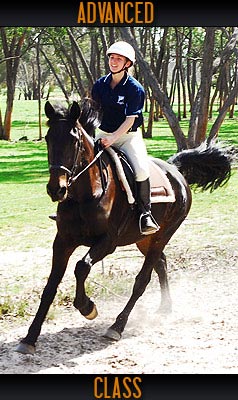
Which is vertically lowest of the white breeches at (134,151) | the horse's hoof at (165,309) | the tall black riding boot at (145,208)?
the horse's hoof at (165,309)

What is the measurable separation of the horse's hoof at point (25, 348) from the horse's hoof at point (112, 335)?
0.77m

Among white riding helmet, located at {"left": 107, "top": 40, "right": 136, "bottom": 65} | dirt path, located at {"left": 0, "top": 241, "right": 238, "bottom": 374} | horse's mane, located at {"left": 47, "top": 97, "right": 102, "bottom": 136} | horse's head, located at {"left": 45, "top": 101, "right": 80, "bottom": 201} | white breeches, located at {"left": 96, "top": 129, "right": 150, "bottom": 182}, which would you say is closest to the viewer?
horse's head, located at {"left": 45, "top": 101, "right": 80, "bottom": 201}

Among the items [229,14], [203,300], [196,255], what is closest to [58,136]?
[229,14]

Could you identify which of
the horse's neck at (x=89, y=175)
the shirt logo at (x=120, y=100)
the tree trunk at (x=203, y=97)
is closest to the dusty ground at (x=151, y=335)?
the horse's neck at (x=89, y=175)

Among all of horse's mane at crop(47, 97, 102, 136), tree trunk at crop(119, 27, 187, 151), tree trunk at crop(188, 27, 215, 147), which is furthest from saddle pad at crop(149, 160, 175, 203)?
tree trunk at crop(188, 27, 215, 147)

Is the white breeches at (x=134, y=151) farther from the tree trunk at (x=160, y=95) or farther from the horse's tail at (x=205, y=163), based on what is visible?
the tree trunk at (x=160, y=95)

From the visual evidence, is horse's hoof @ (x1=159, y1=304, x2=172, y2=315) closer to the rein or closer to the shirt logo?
the rein

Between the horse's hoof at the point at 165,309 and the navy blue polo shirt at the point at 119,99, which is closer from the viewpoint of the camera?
the navy blue polo shirt at the point at 119,99

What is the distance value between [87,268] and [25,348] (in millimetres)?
818

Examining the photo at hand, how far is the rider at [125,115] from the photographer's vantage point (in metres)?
5.72

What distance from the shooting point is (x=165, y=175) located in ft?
21.9

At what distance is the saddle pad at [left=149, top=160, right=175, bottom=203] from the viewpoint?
6.38 metres

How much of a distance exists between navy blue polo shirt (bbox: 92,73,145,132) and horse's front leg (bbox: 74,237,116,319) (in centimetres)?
103

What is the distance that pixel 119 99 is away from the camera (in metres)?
5.80
